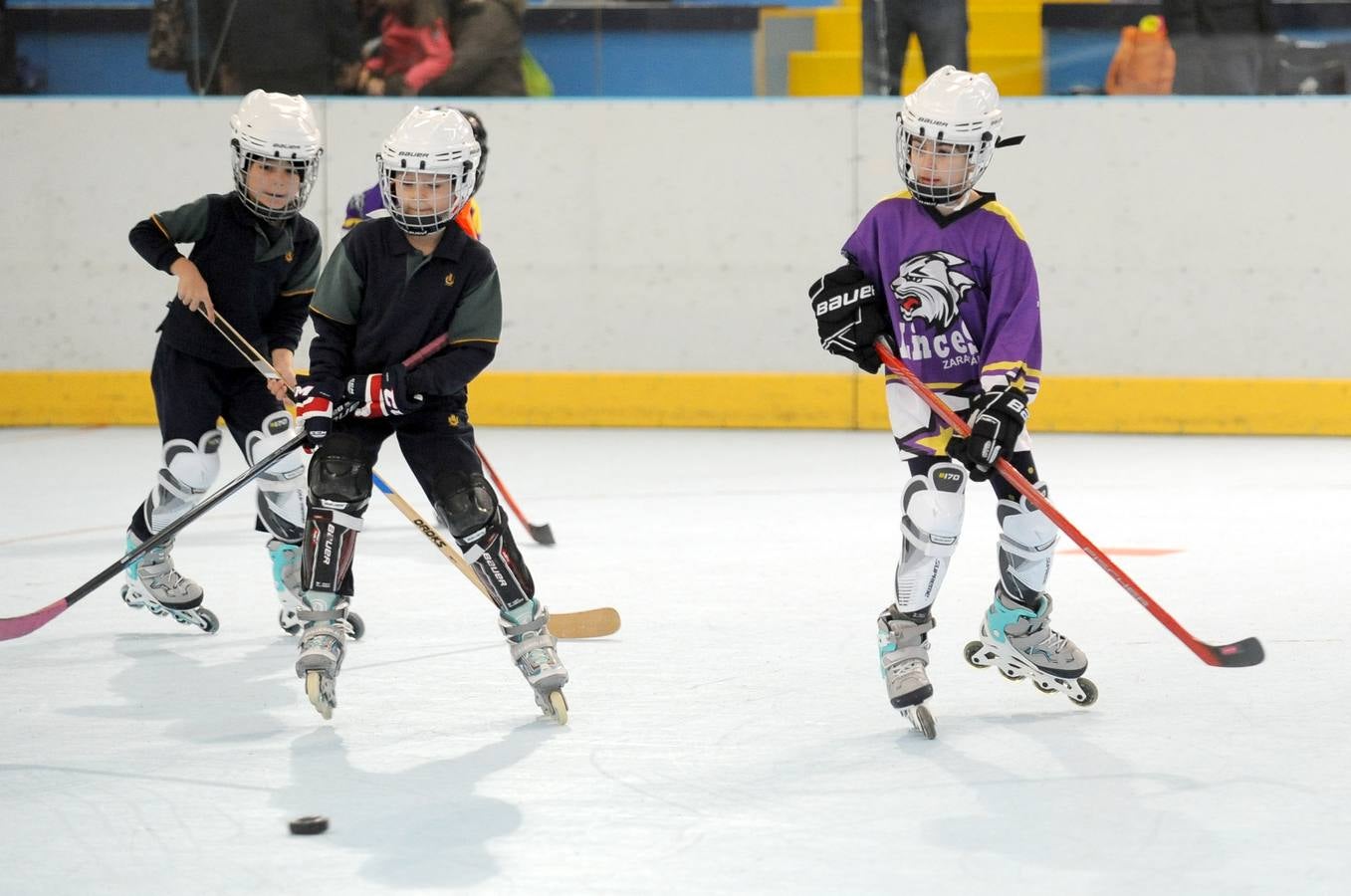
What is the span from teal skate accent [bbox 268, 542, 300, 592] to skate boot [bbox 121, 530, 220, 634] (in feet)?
0.63

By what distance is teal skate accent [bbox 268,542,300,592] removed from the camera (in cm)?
403

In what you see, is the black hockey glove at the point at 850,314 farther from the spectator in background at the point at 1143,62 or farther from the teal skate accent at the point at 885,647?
the spectator in background at the point at 1143,62

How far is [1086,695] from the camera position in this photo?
131 inches

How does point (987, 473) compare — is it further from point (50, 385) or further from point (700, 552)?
point (50, 385)

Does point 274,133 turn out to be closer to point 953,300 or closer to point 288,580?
point 288,580

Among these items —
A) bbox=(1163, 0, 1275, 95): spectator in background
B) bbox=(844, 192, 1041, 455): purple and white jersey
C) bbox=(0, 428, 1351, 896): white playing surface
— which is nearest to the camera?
bbox=(0, 428, 1351, 896): white playing surface

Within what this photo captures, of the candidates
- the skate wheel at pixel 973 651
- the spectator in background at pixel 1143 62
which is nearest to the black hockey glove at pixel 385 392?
the skate wheel at pixel 973 651

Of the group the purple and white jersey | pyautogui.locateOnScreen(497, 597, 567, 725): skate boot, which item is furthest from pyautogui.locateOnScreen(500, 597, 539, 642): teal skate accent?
the purple and white jersey

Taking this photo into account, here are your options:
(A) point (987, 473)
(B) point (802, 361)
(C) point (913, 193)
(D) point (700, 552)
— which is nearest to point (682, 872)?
(A) point (987, 473)

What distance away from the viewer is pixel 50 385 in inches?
322

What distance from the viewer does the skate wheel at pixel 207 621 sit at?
4.05 m

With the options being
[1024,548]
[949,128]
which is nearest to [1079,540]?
[1024,548]

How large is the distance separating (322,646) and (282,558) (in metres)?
0.84

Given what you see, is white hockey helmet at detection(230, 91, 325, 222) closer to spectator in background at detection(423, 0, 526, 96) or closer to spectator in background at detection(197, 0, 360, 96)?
spectator in background at detection(423, 0, 526, 96)
